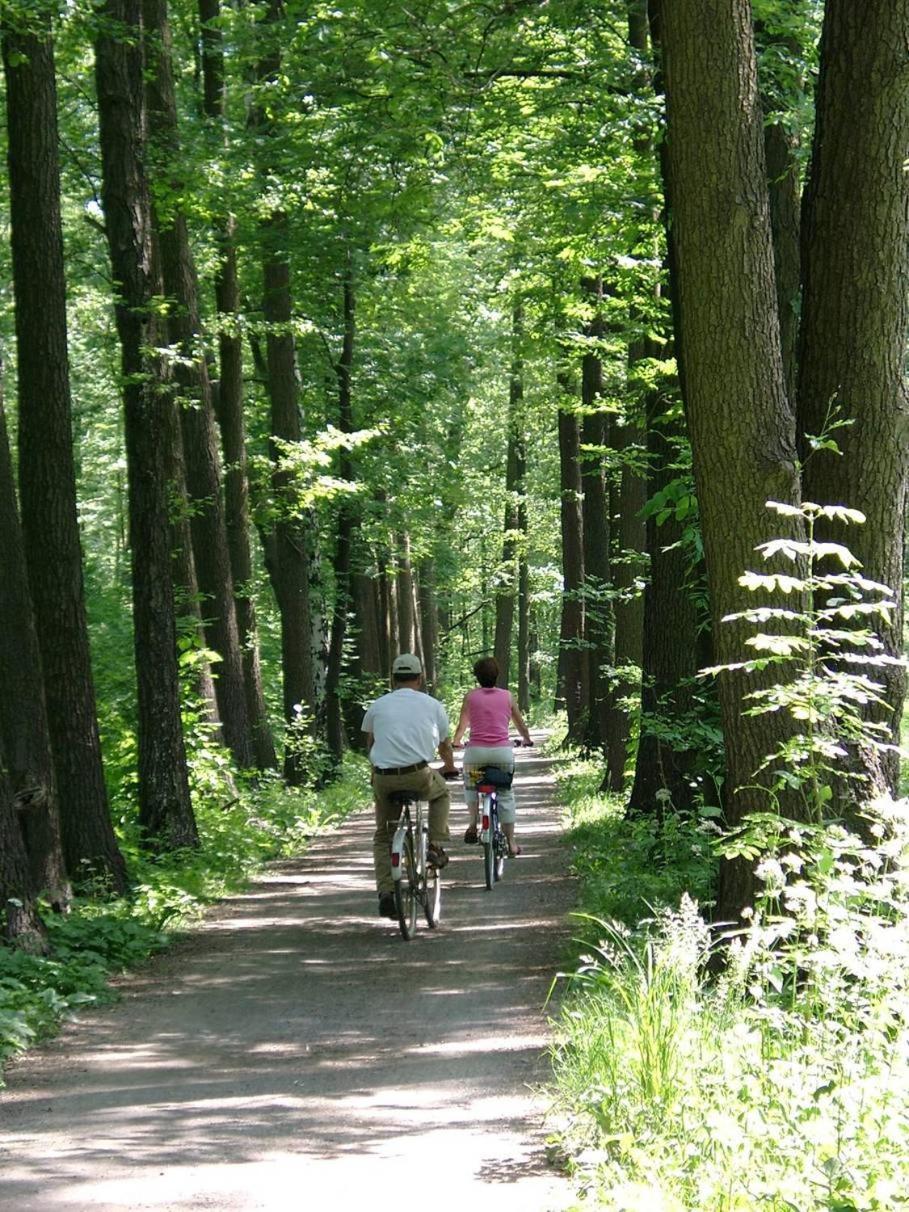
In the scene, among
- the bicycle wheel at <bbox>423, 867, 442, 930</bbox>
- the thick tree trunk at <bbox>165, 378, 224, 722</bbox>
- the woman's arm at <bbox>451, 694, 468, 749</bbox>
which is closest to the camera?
the bicycle wheel at <bbox>423, 867, 442, 930</bbox>

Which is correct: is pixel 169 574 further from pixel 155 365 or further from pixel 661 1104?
pixel 661 1104

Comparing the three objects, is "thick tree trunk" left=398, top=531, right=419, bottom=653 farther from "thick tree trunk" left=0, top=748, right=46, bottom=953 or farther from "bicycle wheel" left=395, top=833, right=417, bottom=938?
"thick tree trunk" left=0, top=748, right=46, bottom=953

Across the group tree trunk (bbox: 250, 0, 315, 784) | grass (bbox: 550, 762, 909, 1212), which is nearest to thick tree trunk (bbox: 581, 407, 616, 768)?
tree trunk (bbox: 250, 0, 315, 784)

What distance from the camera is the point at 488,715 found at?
15.0 meters

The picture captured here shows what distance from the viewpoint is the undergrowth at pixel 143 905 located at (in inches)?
359

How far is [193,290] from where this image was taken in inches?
761

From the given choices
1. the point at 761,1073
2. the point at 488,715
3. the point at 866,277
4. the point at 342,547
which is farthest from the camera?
the point at 342,547

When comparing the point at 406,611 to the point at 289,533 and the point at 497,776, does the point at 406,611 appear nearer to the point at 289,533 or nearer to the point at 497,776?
the point at 289,533

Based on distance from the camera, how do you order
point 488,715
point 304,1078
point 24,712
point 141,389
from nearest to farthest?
point 304,1078 → point 24,712 → point 141,389 → point 488,715

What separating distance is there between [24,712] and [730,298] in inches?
259

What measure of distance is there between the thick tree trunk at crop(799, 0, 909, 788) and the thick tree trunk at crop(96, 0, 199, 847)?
8236 mm

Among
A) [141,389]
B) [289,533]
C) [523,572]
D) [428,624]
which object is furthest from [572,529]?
[523,572]

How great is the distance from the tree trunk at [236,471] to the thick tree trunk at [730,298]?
14009 mm

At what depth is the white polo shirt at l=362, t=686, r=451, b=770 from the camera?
39.1ft
